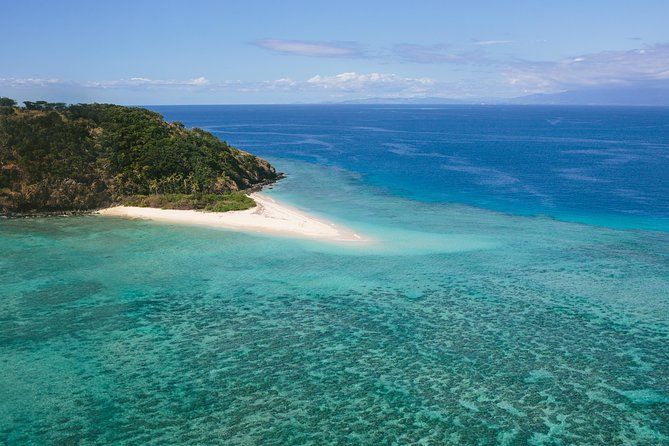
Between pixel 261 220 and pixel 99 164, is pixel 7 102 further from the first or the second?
pixel 261 220

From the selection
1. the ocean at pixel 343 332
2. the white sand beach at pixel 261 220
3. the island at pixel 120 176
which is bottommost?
the ocean at pixel 343 332

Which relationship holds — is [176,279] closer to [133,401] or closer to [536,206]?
[133,401]

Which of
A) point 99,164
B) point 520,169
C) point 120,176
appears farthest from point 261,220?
point 520,169

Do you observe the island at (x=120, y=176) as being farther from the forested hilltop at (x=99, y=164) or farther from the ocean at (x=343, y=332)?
the ocean at (x=343, y=332)

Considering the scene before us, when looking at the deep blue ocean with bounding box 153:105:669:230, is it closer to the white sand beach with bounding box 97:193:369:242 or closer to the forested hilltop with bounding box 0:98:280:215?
the white sand beach with bounding box 97:193:369:242

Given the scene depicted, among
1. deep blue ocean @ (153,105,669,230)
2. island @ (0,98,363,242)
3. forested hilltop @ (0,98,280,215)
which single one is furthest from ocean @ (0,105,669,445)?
deep blue ocean @ (153,105,669,230)

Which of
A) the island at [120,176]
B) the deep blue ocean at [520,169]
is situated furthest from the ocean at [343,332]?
the deep blue ocean at [520,169]

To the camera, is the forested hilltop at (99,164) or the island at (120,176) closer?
the island at (120,176)
